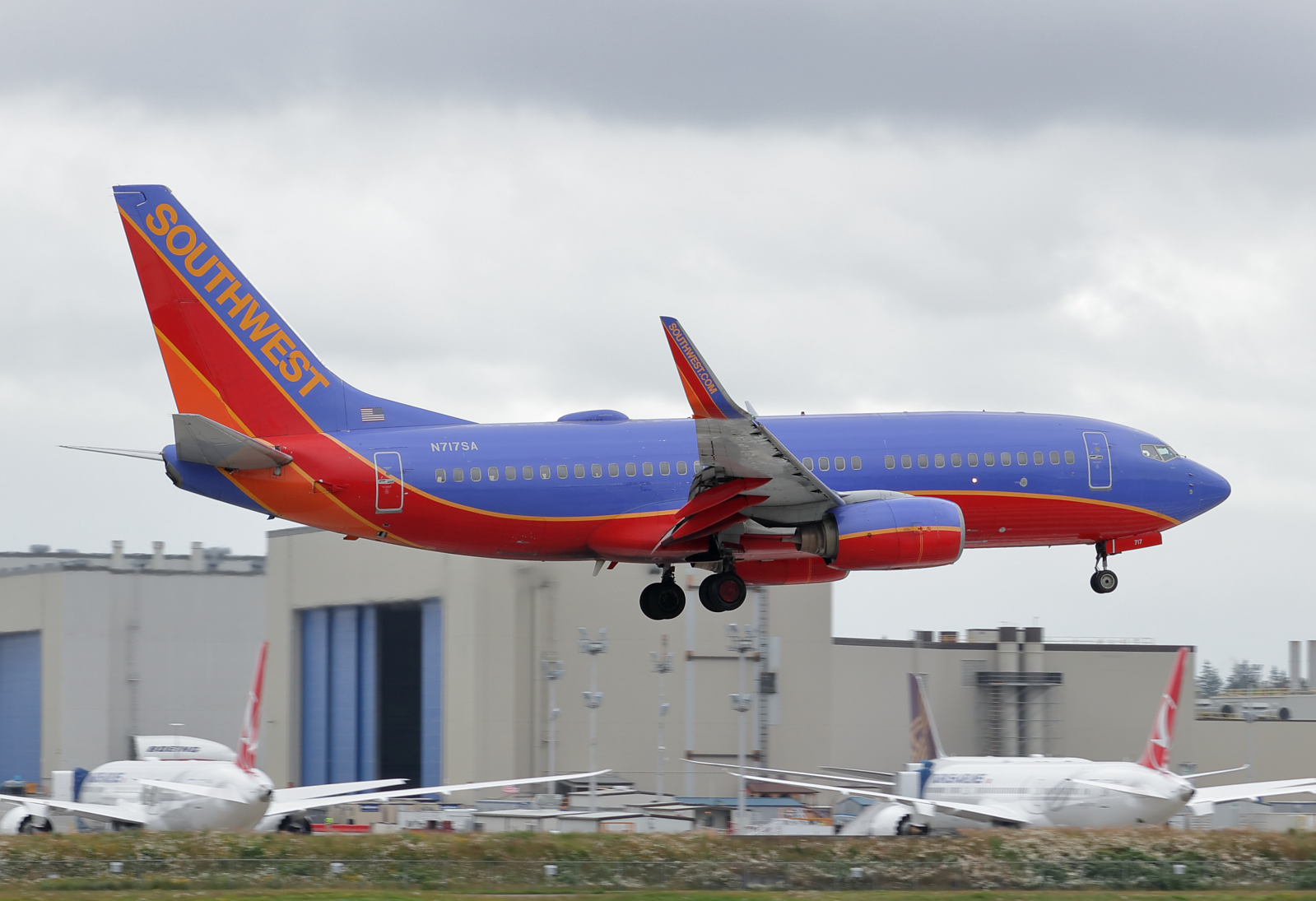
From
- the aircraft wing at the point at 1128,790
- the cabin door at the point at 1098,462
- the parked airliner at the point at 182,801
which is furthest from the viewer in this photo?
the parked airliner at the point at 182,801

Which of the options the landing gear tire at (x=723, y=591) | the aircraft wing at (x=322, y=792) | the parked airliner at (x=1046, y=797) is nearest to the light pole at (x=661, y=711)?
the aircraft wing at (x=322, y=792)

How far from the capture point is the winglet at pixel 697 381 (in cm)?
3894

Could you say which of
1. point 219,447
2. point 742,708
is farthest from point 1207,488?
point 219,447

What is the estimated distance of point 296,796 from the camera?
5684 cm

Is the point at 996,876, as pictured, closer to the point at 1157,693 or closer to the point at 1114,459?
the point at 1114,459

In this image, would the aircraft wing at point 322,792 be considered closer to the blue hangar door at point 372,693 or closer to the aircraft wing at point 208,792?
the aircraft wing at point 208,792

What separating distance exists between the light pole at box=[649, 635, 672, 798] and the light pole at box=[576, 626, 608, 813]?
270cm

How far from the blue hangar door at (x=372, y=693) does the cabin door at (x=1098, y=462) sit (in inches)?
1635

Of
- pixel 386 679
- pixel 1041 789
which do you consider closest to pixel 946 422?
pixel 1041 789

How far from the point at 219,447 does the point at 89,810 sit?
15.6m

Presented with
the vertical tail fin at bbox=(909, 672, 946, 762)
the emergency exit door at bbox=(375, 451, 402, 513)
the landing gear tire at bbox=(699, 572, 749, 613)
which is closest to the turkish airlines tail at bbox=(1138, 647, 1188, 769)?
the vertical tail fin at bbox=(909, 672, 946, 762)

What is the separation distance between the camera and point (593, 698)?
70.1 metres

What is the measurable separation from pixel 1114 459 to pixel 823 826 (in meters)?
17.0

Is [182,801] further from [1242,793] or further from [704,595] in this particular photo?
[1242,793]
